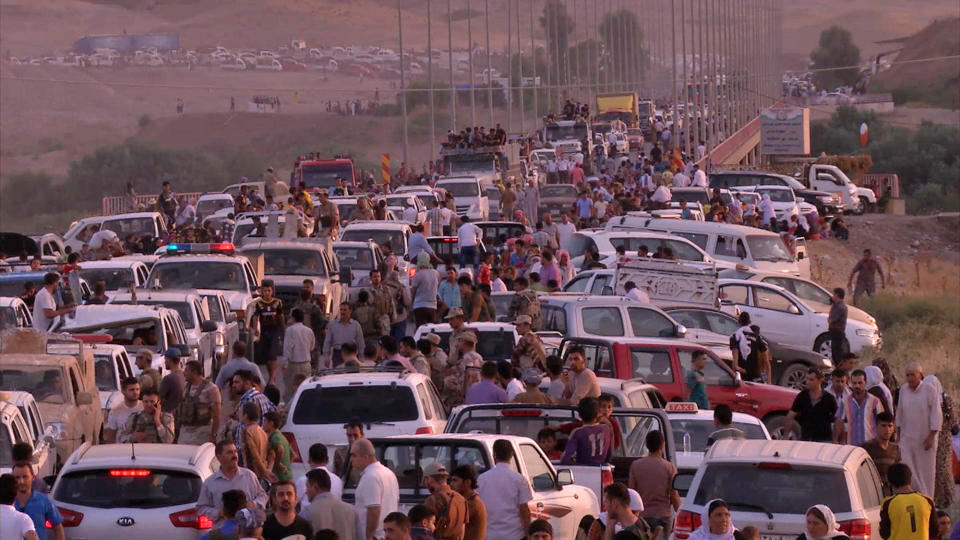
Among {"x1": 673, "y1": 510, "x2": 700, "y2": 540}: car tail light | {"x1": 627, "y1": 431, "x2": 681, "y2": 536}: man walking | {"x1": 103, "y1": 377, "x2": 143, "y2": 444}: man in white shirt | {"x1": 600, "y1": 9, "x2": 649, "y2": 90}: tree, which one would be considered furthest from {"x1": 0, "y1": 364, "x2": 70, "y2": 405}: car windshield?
{"x1": 600, "y1": 9, "x2": 649, "y2": 90}: tree

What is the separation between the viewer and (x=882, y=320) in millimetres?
49469

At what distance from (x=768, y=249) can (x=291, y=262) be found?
12929 millimetres

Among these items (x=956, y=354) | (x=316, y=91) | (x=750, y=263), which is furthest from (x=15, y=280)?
(x=316, y=91)

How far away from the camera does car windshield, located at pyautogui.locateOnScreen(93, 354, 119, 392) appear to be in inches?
770

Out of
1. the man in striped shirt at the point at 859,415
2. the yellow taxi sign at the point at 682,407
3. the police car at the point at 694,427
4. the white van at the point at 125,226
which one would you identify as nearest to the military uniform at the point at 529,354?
the police car at the point at 694,427

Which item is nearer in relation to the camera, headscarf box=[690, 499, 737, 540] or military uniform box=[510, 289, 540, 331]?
headscarf box=[690, 499, 737, 540]

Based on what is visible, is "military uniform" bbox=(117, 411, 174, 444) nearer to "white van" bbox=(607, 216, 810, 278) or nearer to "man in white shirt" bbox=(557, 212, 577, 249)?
"man in white shirt" bbox=(557, 212, 577, 249)

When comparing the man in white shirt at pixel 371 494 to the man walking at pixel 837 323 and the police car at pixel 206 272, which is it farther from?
the man walking at pixel 837 323

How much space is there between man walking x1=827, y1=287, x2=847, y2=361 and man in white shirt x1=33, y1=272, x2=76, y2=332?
13.5 m

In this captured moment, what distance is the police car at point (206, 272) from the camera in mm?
26703

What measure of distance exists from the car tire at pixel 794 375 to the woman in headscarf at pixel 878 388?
9.08 metres

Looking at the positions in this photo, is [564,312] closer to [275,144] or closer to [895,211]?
[895,211]

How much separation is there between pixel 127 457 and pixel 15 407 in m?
2.34

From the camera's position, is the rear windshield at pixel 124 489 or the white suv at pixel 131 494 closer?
the white suv at pixel 131 494
